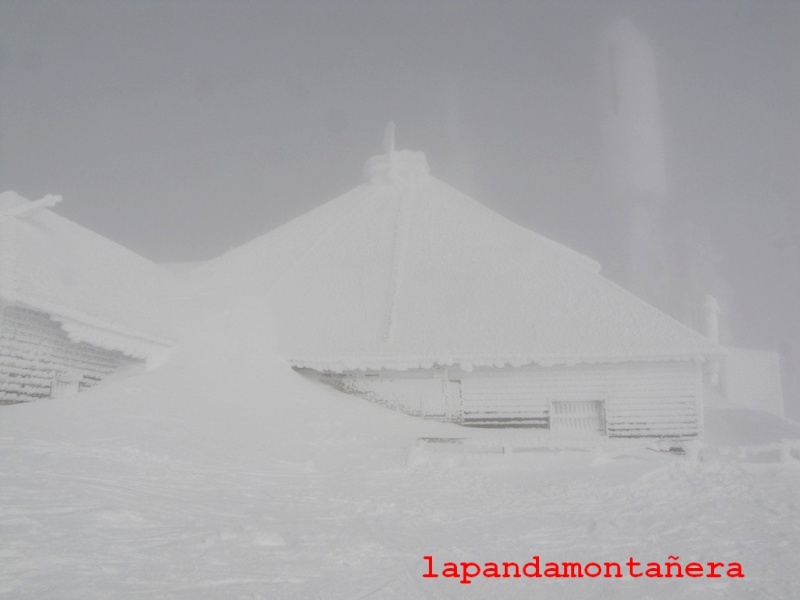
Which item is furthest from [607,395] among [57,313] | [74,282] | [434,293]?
[74,282]

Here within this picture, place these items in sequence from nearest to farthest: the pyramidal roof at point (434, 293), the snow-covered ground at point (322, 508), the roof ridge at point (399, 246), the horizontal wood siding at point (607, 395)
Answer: the snow-covered ground at point (322, 508) → the horizontal wood siding at point (607, 395) → the pyramidal roof at point (434, 293) → the roof ridge at point (399, 246)

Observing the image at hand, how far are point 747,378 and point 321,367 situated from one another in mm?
34508

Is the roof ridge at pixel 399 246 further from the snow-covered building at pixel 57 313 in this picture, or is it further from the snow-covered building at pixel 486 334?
the snow-covered building at pixel 57 313

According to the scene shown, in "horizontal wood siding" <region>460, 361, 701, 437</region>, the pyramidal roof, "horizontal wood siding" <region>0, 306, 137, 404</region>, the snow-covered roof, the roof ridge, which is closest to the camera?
"horizontal wood siding" <region>0, 306, 137, 404</region>

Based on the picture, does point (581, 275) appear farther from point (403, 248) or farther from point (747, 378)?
point (747, 378)

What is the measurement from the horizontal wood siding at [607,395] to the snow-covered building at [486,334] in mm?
23

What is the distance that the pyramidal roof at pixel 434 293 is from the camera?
1400 centimetres

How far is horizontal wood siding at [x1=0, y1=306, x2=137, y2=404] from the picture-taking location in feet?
35.1

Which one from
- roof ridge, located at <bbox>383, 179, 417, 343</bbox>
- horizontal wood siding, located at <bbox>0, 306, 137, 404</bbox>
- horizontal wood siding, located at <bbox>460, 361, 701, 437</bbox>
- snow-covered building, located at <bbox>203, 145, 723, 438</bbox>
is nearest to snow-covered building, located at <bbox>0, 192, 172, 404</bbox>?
horizontal wood siding, located at <bbox>0, 306, 137, 404</bbox>

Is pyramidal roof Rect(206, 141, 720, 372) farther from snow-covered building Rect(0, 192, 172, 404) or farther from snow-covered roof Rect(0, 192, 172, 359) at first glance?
snow-covered building Rect(0, 192, 172, 404)

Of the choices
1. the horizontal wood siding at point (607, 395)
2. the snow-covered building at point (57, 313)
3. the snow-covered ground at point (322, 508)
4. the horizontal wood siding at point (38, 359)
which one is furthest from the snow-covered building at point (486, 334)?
the horizontal wood siding at point (38, 359)

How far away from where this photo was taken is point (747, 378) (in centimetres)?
3909

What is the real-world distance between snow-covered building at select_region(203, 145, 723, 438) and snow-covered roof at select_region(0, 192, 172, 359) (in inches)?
134

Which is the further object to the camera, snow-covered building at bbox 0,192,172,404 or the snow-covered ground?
snow-covered building at bbox 0,192,172,404
